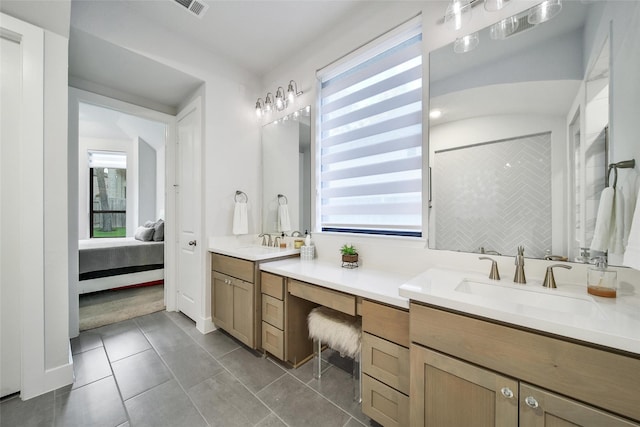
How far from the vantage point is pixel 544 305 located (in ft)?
3.30

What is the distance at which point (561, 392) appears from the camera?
73 centimetres

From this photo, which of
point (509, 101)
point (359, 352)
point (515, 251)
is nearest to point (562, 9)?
point (509, 101)

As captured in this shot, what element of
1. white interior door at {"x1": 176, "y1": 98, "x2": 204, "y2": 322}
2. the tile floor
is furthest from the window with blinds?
white interior door at {"x1": 176, "y1": 98, "x2": 204, "y2": 322}

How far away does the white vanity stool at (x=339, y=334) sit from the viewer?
4.68 feet

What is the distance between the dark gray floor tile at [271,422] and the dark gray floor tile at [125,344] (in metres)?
1.40

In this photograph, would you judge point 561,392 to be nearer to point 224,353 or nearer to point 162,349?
point 224,353

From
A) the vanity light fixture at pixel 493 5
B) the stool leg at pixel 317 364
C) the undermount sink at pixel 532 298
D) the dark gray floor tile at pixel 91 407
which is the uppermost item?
the vanity light fixture at pixel 493 5

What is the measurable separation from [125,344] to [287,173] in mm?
2169

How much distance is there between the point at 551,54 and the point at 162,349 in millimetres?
3313

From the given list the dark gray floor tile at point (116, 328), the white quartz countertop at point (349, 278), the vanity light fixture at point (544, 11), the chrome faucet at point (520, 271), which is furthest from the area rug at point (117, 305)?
the vanity light fixture at point (544, 11)

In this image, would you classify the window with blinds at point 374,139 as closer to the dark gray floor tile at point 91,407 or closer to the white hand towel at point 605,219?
the white hand towel at point 605,219

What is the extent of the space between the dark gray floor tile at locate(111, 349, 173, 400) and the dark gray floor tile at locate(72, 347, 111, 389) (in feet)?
0.22

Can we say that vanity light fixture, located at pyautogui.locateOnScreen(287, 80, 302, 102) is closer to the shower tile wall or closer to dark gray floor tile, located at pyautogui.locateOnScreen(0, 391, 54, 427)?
the shower tile wall

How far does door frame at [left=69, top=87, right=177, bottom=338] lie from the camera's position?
7.07 ft
